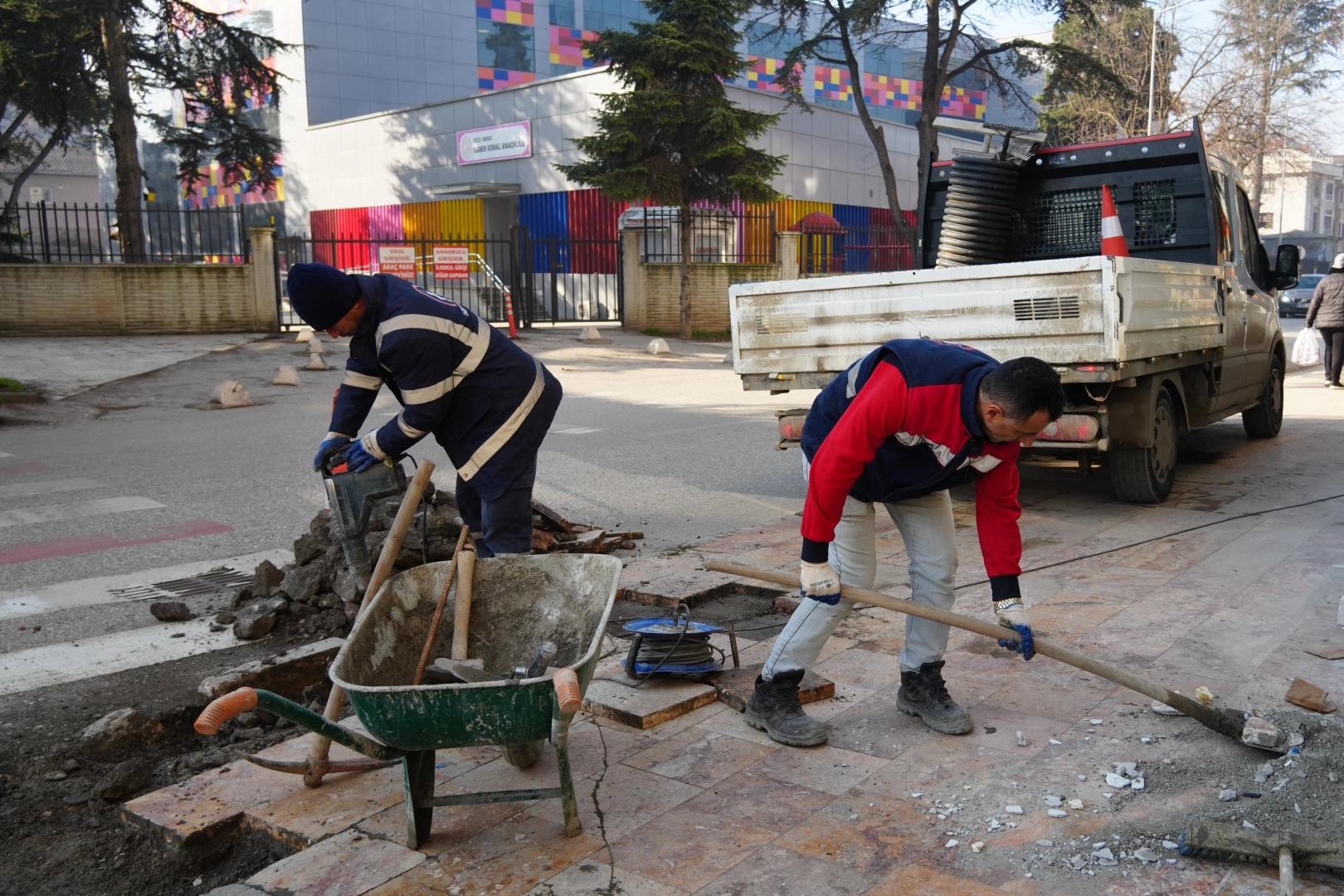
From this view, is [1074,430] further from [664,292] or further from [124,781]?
[664,292]

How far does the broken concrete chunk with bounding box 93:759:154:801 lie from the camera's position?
147 inches

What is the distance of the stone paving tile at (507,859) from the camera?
2.93 meters

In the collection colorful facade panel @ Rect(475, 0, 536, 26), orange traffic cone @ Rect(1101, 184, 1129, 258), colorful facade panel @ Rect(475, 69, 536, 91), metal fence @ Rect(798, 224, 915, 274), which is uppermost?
colorful facade panel @ Rect(475, 0, 536, 26)

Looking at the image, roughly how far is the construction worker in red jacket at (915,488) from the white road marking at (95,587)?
12.3 ft

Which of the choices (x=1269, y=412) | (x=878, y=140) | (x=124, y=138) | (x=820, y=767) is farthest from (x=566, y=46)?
(x=820, y=767)

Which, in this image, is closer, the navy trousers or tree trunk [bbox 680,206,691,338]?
the navy trousers

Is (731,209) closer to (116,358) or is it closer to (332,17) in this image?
(116,358)

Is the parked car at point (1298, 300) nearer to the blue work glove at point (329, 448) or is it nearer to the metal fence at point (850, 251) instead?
the metal fence at point (850, 251)

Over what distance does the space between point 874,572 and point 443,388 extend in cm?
176

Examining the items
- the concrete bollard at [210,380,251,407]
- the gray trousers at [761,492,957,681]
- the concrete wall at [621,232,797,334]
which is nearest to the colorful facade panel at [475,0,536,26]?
the concrete wall at [621,232,797,334]

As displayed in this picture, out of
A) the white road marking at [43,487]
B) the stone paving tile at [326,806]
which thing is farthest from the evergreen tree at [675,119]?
the stone paving tile at [326,806]

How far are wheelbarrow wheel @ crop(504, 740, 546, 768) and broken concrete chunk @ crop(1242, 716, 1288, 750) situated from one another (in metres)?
2.29

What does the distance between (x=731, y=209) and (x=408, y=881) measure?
2646 centimetres

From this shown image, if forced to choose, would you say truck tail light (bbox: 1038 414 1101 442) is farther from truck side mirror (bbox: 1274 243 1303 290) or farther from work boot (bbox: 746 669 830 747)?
truck side mirror (bbox: 1274 243 1303 290)
